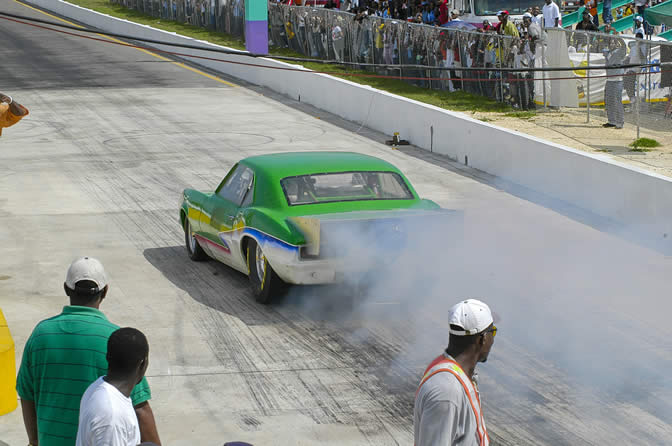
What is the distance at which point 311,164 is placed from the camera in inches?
386

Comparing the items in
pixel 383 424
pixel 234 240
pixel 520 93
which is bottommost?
pixel 383 424

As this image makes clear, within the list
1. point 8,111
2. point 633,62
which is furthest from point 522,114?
point 8,111

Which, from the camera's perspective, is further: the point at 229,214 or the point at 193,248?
the point at 193,248

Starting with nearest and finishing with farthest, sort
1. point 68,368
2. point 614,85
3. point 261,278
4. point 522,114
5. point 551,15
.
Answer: point 68,368, point 261,278, point 614,85, point 522,114, point 551,15

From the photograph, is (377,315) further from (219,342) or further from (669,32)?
(669,32)

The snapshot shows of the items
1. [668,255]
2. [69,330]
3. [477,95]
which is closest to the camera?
[69,330]

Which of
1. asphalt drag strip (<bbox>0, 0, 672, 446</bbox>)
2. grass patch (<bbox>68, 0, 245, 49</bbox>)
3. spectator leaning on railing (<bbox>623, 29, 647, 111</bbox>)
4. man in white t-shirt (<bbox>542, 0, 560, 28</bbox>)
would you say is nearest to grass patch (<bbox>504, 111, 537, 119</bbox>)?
spectator leaning on railing (<bbox>623, 29, 647, 111</bbox>)

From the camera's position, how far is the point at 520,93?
21.0 meters

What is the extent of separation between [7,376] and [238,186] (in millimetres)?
3908

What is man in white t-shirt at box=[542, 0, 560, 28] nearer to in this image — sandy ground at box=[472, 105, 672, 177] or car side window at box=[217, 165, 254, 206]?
sandy ground at box=[472, 105, 672, 177]

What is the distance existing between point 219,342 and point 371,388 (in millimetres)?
1684

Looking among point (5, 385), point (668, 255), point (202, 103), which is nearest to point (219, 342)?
point (5, 385)

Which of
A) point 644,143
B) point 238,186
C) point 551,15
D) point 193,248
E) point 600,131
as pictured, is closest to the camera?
point 238,186

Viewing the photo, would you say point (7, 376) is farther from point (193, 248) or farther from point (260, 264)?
point (193, 248)
